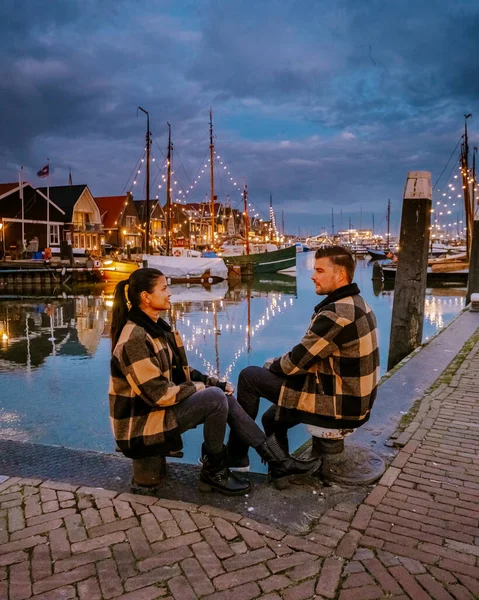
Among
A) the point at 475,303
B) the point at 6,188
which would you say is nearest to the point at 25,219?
the point at 6,188

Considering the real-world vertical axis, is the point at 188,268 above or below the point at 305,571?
above

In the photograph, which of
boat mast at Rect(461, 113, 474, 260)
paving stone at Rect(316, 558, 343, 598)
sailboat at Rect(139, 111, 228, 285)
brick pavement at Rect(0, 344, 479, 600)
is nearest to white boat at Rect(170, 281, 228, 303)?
sailboat at Rect(139, 111, 228, 285)

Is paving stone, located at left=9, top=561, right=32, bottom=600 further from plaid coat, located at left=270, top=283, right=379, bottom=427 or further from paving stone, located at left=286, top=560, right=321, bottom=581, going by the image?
plaid coat, located at left=270, top=283, right=379, bottom=427

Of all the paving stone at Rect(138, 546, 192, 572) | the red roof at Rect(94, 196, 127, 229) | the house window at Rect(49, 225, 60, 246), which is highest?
the red roof at Rect(94, 196, 127, 229)

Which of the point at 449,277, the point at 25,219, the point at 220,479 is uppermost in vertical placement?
the point at 25,219

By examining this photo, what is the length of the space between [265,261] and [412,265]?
115 feet

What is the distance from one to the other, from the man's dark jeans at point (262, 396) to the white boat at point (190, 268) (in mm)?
30963

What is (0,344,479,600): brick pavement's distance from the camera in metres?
2.48

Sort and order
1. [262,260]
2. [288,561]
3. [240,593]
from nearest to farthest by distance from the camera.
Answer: [240,593], [288,561], [262,260]

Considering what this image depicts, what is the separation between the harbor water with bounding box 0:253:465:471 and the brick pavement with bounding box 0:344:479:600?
2.19 metres

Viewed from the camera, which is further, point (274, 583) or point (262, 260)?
point (262, 260)

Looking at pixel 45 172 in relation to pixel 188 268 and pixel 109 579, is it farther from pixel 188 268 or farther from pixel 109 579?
pixel 109 579

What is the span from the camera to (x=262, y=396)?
3.72 meters

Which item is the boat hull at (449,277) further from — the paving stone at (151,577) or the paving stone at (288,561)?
the paving stone at (151,577)
